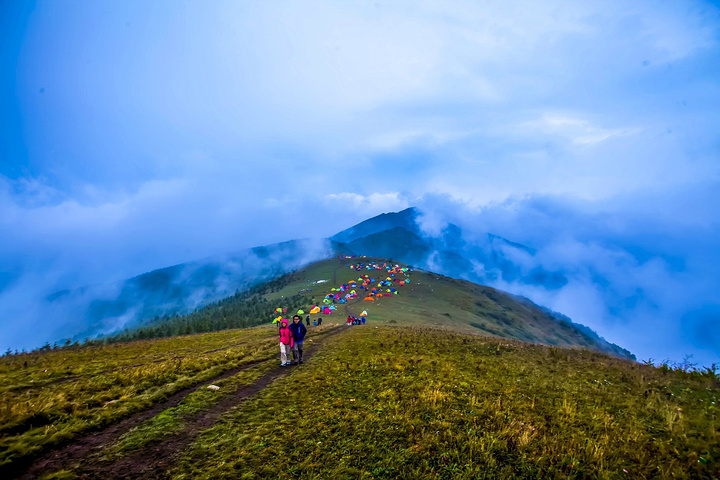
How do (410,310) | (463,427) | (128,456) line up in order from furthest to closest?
1. (410,310)
2. (463,427)
3. (128,456)

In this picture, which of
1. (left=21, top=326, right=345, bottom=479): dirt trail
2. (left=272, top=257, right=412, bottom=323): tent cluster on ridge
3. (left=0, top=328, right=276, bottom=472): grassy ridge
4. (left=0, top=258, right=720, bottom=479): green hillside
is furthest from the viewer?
(left=272, top=257, right=412, bottom=323): tent cluster on ridge

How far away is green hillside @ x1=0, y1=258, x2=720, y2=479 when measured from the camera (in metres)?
7.54

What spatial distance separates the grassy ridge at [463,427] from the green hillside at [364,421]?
0.17ft

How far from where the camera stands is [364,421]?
9820mm

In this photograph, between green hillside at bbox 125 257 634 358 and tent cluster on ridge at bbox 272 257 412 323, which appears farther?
tent cluster on ridge at bbox 272 257 412 323

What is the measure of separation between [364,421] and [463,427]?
338 cm

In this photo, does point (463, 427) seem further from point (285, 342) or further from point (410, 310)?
point (410, 310)

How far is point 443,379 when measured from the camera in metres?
14.7

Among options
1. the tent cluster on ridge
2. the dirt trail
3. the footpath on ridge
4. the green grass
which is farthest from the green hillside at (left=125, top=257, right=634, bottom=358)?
the dirt trail

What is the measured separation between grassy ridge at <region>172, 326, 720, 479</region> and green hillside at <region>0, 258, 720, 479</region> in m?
0.05

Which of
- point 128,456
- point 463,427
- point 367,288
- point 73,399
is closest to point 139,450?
point 128,456

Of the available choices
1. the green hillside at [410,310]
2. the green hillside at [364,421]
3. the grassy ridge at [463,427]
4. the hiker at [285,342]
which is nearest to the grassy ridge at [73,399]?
the green hillside at [364,421]

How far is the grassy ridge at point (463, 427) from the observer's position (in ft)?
24.9

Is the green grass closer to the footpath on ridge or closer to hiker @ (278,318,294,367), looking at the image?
the footpath on ridge
